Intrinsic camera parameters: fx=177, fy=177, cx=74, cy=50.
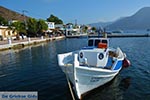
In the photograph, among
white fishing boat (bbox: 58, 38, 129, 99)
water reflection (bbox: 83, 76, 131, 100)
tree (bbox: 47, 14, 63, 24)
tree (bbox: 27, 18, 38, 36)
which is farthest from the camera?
tree (bbox: 47, 14, 63, 24)

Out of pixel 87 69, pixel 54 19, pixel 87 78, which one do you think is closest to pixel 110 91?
pixel 87 78

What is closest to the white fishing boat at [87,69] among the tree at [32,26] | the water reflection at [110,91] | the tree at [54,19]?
the water reflection at [110,91]

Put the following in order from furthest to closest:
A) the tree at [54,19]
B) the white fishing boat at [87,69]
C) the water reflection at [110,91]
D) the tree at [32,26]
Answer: the tree at [54,19] < the tree at [32,26] < the water reflection at [110,91] < the white fishing boat at [87,69]

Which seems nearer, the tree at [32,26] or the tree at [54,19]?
the tree at [32,26]

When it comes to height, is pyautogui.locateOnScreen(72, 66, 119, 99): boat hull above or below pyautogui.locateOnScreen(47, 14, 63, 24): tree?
below

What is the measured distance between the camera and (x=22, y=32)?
8300 centimetres

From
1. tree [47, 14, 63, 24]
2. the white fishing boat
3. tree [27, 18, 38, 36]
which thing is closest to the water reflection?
the white fishing boat

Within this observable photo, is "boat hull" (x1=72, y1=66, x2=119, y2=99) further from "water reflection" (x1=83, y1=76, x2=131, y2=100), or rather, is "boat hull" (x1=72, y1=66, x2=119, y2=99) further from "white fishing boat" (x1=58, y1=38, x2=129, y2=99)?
"water reflection" (x1=83, y1=76, x2=131, y2=100)

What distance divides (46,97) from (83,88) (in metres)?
3.16

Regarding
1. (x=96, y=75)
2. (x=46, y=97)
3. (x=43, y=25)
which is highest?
(x=43, y=25)

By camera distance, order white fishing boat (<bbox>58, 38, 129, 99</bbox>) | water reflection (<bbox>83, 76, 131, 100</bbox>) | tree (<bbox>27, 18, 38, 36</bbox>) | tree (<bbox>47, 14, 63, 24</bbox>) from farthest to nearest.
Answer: tree (<bbox>47, 14, 63, 24</bbox>) → tree (<bbox>27, 18, 38, 36</bbox>) → water reflection (<bbox>83, 76, 131, 100</bbox>) → white fishing boat (<bbox>58, 38, 129, 99</bbox>)

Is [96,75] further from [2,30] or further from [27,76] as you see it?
[2,30]

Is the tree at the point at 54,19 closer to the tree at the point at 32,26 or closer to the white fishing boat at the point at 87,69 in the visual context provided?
the tree at the point at 32,26

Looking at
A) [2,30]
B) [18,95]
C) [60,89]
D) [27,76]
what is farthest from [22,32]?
[18,95]
